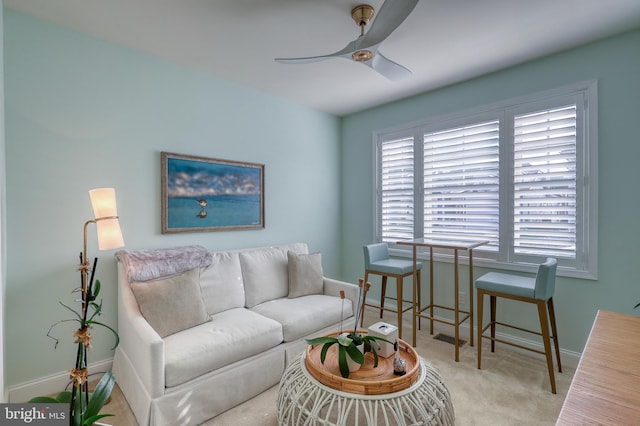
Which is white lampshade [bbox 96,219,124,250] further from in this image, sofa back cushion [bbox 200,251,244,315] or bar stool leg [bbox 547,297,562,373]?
bar stool leg [bbox 547,297,562,373]

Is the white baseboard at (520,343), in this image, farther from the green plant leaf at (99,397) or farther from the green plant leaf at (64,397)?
the green plant leaf at (64,397)

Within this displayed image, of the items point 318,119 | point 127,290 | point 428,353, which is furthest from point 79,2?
point 428,353

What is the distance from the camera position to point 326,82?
312 cm

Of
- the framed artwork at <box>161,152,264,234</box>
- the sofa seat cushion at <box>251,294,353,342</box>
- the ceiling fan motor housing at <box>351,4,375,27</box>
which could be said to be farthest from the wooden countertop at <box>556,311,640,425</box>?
the framed artwork at <box>161,152,264,234</box>

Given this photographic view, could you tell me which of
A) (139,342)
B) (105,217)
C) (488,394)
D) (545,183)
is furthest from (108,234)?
(545,183)

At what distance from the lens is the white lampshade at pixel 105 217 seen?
5.36 feet

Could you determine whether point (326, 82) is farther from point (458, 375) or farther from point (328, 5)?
point (458, 375)

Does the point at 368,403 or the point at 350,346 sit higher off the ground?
the point at 350,346

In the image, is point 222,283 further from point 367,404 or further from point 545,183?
point 545,183

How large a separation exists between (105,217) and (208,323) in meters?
1.07

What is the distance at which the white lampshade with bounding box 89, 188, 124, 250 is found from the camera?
163 centimetres

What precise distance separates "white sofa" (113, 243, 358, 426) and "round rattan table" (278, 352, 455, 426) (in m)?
0.61

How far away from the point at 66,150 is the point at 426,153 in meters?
3.30

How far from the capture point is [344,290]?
2.94 meters
